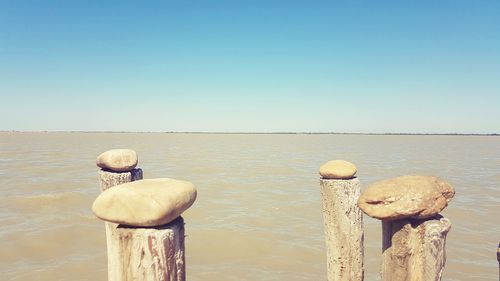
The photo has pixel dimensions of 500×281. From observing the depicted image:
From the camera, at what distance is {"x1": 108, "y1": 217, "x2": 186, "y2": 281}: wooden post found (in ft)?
5.99

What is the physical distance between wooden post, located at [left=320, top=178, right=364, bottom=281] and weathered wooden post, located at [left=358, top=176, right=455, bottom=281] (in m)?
1.25

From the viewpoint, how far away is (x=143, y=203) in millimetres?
1929

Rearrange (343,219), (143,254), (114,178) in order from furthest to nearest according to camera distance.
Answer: (343,219), (114,178), (143,254)

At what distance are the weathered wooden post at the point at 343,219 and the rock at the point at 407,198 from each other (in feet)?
3.53

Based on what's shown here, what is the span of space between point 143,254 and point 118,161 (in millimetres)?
Result: 2476

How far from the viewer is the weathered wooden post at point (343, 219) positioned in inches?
163

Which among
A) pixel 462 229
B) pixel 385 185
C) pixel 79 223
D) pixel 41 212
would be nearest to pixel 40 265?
pixel 79 223

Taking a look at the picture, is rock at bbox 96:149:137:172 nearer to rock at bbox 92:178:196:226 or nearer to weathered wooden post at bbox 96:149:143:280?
weathered wooden post at bbox 96:149:143:280

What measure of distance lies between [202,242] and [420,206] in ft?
21.1

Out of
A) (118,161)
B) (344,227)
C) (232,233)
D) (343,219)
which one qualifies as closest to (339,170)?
(343,219)

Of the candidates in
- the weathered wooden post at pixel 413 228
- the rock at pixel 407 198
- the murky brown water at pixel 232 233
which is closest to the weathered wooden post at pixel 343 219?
the rock at pixel 407 198

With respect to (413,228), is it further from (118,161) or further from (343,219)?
(118,161)

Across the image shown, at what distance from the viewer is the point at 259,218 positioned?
10.1m

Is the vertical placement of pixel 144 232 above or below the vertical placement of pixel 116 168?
below
